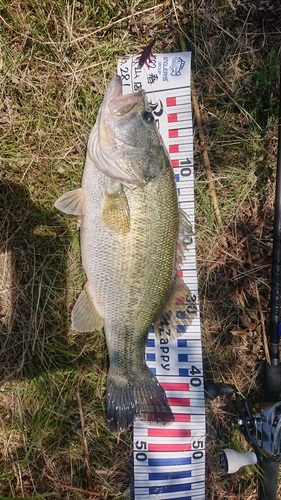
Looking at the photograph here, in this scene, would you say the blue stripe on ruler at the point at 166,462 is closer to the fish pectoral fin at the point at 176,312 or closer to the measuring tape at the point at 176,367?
the measuring tape at the point at 176,367

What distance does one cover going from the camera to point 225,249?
270cm

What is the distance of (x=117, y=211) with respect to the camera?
6.72 feet

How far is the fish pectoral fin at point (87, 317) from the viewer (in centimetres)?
231

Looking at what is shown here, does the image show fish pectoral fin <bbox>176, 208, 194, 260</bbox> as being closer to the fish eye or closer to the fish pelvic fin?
the fish pelvic fin

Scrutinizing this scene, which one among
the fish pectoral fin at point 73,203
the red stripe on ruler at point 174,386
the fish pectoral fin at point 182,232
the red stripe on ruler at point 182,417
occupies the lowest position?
the red stripe on ruler at point 182,417

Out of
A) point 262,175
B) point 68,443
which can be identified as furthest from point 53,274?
point 262,175

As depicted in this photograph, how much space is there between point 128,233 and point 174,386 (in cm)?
121

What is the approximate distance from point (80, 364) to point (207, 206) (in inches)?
57.8

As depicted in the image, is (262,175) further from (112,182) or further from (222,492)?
(222,492)

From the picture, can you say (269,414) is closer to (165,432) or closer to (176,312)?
(165,432)

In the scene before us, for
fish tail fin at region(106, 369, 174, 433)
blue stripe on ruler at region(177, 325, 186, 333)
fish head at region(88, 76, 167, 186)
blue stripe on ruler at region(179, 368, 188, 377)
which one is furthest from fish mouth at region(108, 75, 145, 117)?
blue stripe on ruler at region(179, 368, 188, 377)

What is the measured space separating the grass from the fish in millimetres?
392

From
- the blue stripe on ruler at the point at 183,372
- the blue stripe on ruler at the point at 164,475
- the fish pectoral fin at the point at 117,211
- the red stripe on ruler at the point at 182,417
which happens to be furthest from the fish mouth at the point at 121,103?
the blue stripe on ruler at the point at 164,475

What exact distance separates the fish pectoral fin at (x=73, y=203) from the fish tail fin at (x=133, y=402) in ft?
3.60
